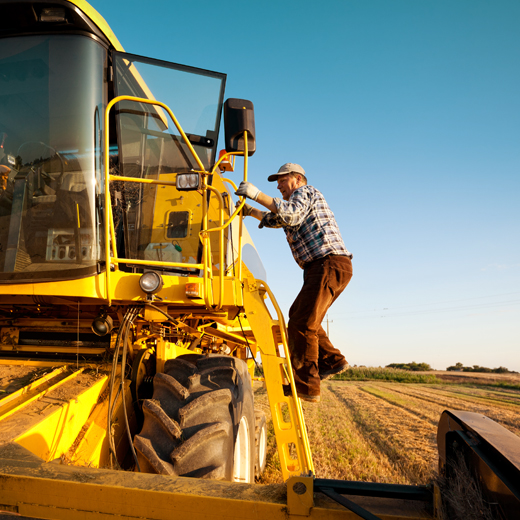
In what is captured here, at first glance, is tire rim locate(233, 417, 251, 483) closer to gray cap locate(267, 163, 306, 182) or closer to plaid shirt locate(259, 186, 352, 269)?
plaid shirt locate(259, 186, 352, 269)

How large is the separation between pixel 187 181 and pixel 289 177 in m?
1.12

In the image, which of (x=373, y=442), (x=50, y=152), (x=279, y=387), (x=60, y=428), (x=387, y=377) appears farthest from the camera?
(x=387, y=377)

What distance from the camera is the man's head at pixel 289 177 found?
11.6ft

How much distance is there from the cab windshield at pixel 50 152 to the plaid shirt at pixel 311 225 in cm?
138

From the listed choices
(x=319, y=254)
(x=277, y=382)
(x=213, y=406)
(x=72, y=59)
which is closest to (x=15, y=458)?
(x=213, y=406)

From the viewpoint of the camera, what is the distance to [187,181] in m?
2.76

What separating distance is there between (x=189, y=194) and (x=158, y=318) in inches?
47.8

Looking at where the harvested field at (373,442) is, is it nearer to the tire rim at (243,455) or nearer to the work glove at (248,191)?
the tire rim at (243,455)

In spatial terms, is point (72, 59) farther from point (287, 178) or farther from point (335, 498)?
point (335, 498)

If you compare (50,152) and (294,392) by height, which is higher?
(50,152)

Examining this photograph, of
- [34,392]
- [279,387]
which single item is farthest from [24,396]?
[279,387]

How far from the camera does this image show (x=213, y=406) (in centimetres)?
253

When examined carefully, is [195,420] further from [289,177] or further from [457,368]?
[457,368]

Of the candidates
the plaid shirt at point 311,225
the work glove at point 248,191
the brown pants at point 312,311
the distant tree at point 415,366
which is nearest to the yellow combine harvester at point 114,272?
the work glove at point 248,191
